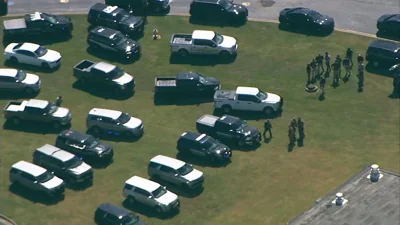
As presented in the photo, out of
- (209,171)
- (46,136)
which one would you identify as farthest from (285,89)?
(46,136)

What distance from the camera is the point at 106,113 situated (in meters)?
82.0

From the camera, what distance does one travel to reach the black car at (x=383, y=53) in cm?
9062

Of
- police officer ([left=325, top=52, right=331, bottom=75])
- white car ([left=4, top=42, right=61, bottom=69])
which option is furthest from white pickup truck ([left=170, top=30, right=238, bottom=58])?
white car ([left=4, top=42, right=61, bottom=69])

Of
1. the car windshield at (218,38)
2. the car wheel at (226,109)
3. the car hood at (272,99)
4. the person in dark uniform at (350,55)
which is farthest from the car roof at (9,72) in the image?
the person in dark uniform at (350,55)

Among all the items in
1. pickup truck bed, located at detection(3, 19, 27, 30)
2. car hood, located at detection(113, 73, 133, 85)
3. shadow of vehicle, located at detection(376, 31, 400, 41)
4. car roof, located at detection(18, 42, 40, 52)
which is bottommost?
car hood, located at detection(113, 73, 133, 85)

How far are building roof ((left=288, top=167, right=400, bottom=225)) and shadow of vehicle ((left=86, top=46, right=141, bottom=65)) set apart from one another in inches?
1087

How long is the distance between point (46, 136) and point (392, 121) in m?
28.2

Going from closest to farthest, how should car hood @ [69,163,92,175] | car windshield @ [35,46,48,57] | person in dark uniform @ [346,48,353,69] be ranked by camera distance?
car hood @ [69,163,92,175] < car windshield @ [35,46,48,57] < person in dark uniform @ [346,48,353,69]

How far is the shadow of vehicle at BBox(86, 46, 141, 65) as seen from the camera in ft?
305

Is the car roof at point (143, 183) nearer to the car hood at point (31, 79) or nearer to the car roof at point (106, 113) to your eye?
the car roof at point (106, 113)

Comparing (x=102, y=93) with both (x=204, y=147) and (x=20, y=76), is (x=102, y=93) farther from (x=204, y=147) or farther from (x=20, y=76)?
(x=204, y=147)

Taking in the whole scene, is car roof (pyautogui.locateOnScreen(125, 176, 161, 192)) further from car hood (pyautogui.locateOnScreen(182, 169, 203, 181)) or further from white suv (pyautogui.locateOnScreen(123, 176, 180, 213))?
car hood (pyautogui.locateOnScreen(182, 169, 203, 181))

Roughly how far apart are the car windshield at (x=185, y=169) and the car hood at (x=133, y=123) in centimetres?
726

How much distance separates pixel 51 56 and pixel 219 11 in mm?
17773
